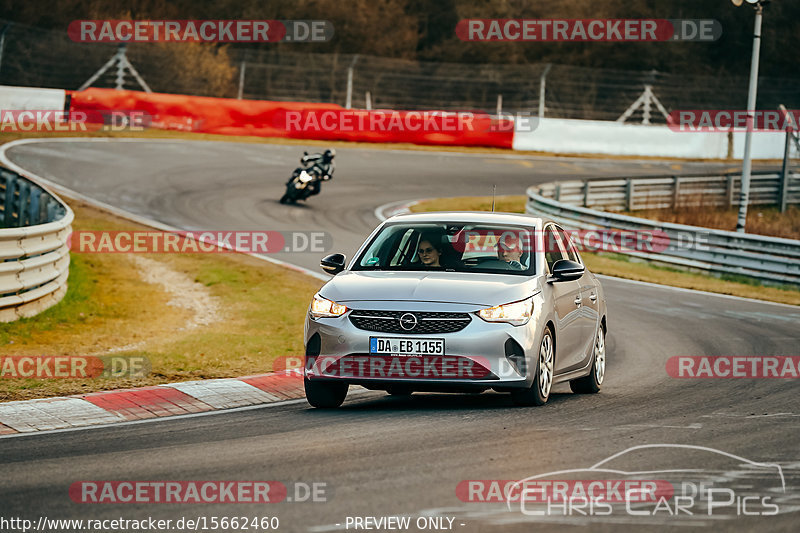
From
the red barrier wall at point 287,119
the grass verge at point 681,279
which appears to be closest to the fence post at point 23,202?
the grass verge at point 681,279

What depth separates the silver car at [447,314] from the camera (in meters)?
8.84

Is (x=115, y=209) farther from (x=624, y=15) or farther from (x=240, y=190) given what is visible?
(x=624, y=15)

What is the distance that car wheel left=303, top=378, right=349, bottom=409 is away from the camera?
368 inches

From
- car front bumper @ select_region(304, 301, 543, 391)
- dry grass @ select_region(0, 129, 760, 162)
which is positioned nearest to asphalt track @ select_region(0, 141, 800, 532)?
car front bumper @ select_region(304, 301, 543, 391)

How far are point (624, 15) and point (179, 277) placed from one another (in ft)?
176

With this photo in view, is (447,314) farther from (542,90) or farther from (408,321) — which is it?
(542,90)

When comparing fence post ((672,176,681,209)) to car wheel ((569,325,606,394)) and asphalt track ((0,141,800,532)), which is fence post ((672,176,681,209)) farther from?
car wheel ((569,325,606,394))

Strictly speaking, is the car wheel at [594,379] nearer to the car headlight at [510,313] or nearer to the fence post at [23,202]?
the car headlight at [510,313]

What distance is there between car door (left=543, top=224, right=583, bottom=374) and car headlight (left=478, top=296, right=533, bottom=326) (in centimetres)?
66

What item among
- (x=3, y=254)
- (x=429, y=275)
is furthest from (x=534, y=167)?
(x=429, y=275)

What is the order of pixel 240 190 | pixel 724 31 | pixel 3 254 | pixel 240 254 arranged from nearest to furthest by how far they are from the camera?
pixel 3 254 → pixel 240 254 → pixel 240 190 → pixel 724 31

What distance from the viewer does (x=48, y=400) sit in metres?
9.51

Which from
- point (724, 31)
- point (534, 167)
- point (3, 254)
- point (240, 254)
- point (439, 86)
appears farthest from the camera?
point (724, 31)

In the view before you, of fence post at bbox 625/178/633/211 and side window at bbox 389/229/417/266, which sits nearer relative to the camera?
side window at bbox 389/229/417/266
